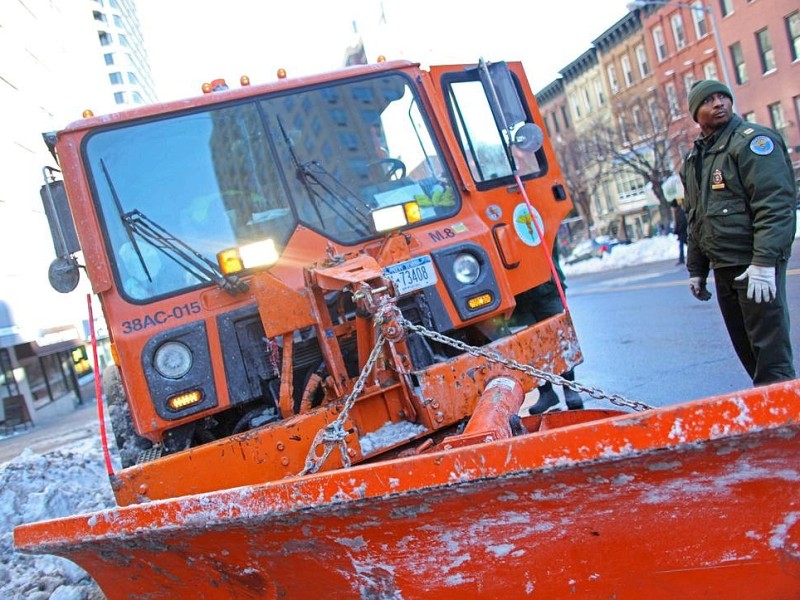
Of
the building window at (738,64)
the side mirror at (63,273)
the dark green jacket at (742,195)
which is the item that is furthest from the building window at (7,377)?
the building window at (738,64)

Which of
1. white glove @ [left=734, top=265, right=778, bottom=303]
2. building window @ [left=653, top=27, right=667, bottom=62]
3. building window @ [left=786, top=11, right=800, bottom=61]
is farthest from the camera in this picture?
building window @ [left=653, top=27, right=667, bottom=62]

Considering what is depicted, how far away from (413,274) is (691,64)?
34456 millimetres

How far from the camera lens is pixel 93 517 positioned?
262 centimetres

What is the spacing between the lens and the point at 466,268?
171 inches

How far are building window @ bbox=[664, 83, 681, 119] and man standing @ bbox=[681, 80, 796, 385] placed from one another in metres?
30.3

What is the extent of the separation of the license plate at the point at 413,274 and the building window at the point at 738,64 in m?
30.7

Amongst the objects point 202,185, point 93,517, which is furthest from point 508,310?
point 93,517

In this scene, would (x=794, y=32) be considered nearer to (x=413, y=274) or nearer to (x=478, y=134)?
(x=478, y=134)

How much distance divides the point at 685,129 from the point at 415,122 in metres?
29.3

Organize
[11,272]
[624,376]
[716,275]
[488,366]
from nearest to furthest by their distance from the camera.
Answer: [488,366], [716,275], [624,376], [11,272]

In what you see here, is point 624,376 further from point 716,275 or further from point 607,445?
point 607,445

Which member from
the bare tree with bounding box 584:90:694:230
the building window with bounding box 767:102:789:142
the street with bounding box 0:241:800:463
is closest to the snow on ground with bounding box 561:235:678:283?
the bare tree with bounding box 584:90:694:230

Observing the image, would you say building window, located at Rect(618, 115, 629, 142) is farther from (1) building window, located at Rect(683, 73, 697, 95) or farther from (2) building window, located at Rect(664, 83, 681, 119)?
(1) building window, located at Rect(683, 73, 697, 95)

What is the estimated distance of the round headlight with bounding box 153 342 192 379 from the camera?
12.5ft
